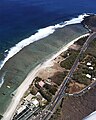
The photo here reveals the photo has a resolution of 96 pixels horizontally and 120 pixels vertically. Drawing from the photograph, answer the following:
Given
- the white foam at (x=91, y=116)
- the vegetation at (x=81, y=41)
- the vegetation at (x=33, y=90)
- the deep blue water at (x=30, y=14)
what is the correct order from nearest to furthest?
the white foam at (x=91, y=116) < the vegetation at (x=33, y=90) < the vegetation at (x=81, y=41) < the deep blue water at (x=30, y=14)

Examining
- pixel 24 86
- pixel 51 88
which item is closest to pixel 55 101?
pixel 51 88

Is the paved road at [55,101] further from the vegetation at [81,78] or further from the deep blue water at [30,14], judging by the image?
the deep blue water at [30,14]

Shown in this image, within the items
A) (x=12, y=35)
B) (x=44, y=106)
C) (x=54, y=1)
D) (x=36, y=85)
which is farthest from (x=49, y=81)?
(x=54, y=1)


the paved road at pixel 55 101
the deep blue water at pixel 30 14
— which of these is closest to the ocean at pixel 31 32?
the deep blue water at pixel 30 14

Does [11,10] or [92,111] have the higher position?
[11,10]

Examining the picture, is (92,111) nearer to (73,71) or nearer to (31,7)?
(73,71)

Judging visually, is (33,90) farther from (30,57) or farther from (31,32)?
(31,32)

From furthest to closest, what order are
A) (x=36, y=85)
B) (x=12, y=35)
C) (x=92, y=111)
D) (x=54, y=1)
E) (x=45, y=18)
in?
(x=54, y=1) → (x=45, y=18) → (x=12, y=35) → (x=36, y=85) → (x=92, y=111)
